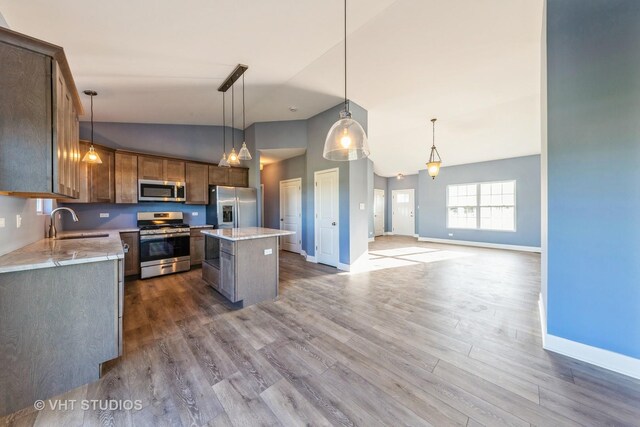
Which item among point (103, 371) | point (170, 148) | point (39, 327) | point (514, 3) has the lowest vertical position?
point (103, 371)

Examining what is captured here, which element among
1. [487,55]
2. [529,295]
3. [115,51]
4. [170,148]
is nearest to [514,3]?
[487,55]

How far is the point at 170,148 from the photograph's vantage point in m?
4.93

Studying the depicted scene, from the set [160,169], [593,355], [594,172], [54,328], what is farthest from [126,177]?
[593,355]

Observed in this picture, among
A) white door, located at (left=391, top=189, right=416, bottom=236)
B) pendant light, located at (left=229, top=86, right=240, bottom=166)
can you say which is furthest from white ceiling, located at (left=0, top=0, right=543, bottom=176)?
white door, located at (left=391, top=189, right=416, bottom=236)

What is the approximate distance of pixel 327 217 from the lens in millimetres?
5055

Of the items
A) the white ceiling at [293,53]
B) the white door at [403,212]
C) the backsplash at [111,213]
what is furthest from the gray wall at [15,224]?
the white door at [403,212]

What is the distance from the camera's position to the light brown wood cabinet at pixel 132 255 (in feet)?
12.9

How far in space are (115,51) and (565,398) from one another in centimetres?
499

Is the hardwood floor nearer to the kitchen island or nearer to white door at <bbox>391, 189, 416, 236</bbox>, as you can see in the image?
the kitchen island

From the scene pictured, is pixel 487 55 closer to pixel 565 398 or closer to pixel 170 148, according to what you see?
pixel 565 398

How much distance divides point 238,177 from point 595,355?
19.3ft

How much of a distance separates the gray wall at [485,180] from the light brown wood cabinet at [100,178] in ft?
29.1

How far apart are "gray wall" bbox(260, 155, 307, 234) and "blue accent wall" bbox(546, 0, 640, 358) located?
4620 millimetres

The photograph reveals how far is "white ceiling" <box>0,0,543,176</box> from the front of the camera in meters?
2.16
